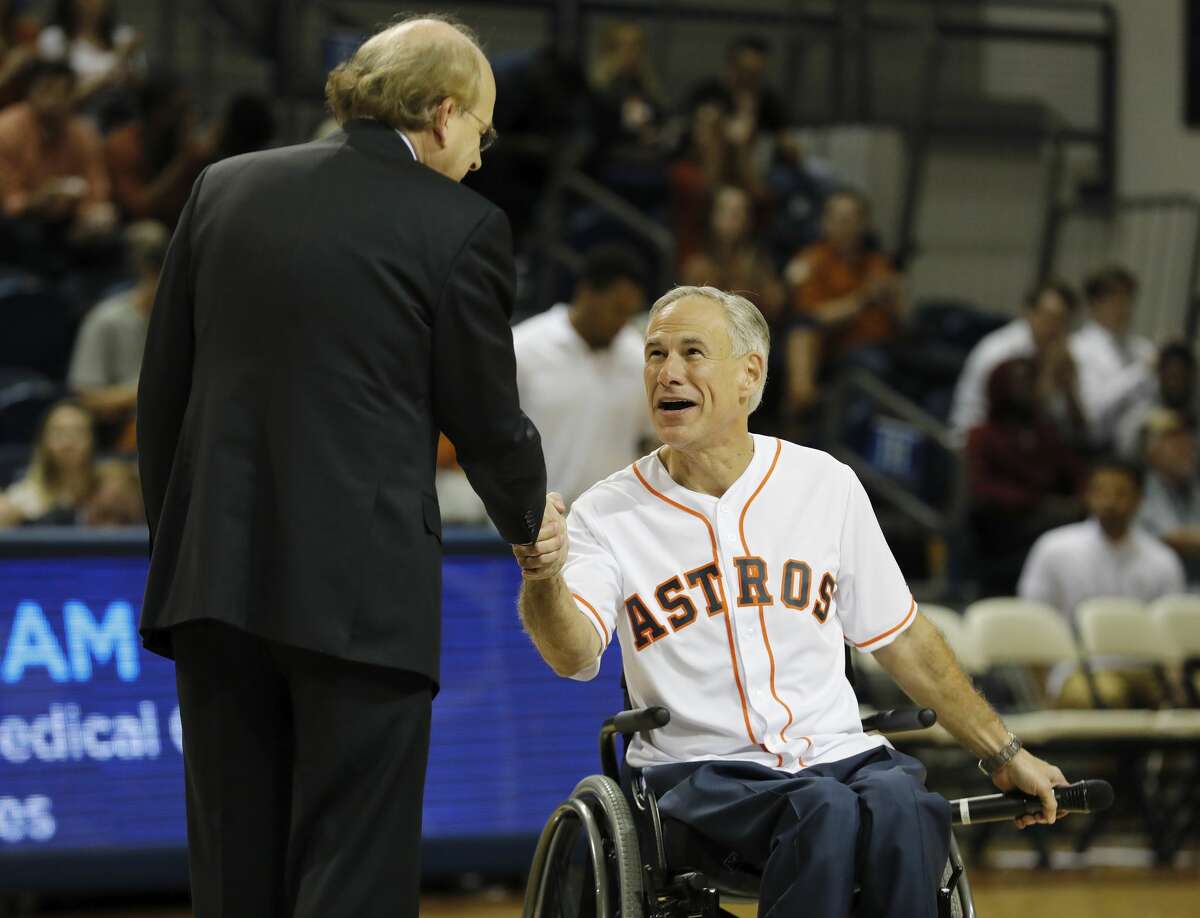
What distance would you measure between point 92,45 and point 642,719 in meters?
6.79

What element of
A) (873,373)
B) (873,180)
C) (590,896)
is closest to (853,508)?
(590,896)

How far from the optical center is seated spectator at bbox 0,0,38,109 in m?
8.15

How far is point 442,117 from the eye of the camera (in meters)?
2.63

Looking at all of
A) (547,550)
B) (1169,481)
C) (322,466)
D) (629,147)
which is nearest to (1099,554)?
(1169,481)

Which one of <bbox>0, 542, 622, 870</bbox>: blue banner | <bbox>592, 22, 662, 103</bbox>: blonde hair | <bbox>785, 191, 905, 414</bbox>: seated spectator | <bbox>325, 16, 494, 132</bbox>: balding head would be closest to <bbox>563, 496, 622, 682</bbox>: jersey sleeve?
<bbox>325, 16, 494, 132</bbox>: balding head

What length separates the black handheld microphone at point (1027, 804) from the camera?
2900 millimetres

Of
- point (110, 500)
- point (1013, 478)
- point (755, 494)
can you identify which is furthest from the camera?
point (1013, 478)

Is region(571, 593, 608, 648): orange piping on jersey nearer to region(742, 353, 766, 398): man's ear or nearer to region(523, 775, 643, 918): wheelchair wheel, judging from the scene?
region(523, 775, 643, 918): wheelchair wheel

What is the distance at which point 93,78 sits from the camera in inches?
342

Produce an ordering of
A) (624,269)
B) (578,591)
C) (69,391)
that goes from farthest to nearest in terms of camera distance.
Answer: (69,391), (624,269), (578,591)

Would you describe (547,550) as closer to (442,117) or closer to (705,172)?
(442,117)

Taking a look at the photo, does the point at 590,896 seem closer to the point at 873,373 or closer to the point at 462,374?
the point at 462,374

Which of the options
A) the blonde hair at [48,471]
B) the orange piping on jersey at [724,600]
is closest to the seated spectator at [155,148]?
the blonde hair at [48,471]

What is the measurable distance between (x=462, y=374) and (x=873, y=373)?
6489 millimetres
